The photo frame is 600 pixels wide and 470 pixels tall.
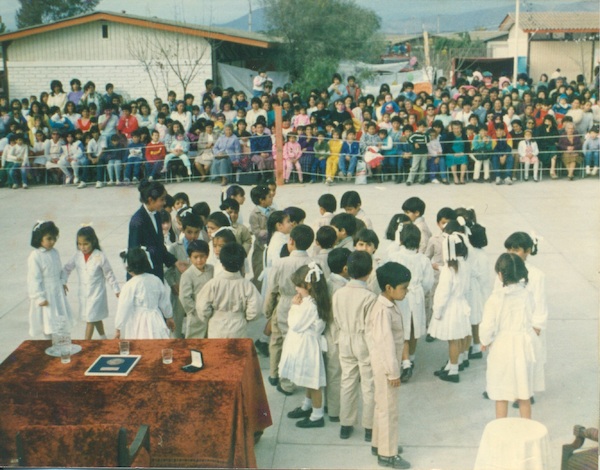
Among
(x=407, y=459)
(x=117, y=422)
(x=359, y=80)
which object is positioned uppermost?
(x=359, y=80)

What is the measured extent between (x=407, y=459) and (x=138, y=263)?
5.75 ft

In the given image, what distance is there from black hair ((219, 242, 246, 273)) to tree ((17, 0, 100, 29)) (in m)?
3.78

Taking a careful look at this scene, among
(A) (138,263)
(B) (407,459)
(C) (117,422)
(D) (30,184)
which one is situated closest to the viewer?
(C) (117,422)

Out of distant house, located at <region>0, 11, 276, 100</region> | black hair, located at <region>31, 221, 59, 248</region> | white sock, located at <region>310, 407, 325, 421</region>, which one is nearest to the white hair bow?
white sock, located at <region>310, 407, 325, 421</region>

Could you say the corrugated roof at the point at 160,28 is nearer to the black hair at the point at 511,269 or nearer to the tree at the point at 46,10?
the tree at the point at 46,10

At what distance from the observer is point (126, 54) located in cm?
1063

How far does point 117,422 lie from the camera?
336cm

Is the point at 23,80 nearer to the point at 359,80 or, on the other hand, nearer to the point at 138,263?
the point at 359,80

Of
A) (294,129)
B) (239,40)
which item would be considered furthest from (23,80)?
(294,129)

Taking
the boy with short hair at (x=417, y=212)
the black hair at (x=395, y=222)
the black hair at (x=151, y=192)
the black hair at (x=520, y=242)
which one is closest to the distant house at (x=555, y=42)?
the boy with short hair at (x=417, y=212)

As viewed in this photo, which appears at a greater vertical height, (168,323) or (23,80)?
(23,80)

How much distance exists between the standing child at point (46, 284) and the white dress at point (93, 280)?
0.10m

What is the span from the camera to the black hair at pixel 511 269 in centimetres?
372

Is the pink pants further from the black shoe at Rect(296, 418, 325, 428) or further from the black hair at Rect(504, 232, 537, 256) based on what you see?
the black shoe at Rect(296, 418, 325, 428)
